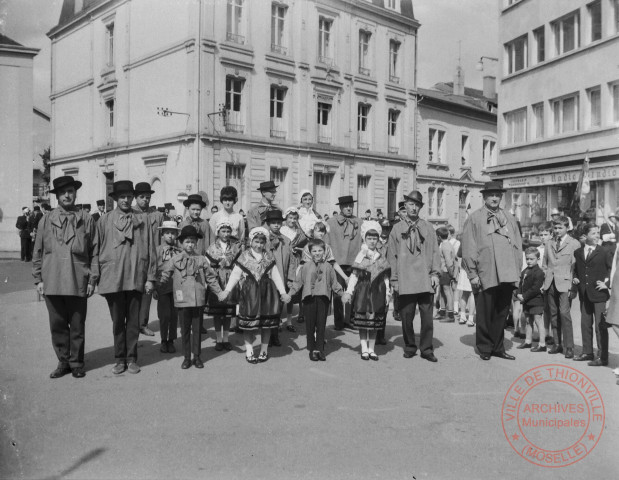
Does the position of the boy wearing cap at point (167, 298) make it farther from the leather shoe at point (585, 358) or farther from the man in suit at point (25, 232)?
the man in suit at point (25, 232)

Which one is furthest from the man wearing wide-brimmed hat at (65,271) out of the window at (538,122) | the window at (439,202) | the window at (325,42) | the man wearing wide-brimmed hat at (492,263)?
the window at (439,202)

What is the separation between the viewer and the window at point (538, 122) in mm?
18578

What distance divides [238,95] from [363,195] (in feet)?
29.5

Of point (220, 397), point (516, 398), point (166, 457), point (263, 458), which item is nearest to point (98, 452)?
point (166, 457)

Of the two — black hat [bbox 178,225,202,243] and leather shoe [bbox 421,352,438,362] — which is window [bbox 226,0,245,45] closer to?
black hat [bbox 178,225,202,243]

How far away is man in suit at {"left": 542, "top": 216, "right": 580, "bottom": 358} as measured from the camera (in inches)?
298

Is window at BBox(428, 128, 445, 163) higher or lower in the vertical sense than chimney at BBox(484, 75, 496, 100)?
lower

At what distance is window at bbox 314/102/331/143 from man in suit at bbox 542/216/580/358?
21.2 m

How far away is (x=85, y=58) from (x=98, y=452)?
27.7 metres

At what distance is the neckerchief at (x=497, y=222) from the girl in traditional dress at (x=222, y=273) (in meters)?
3.27

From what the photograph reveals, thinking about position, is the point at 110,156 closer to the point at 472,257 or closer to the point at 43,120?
the point at 43,120

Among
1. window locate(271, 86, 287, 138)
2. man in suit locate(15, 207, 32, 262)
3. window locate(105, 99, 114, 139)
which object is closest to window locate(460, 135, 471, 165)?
window locate(271, 86, 287, 138)

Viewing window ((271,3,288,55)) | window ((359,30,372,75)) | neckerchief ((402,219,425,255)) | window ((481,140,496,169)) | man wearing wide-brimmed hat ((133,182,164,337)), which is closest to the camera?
man wearing wide-brimmed hat ((133,182,164,337))

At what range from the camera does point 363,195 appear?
3105cm
